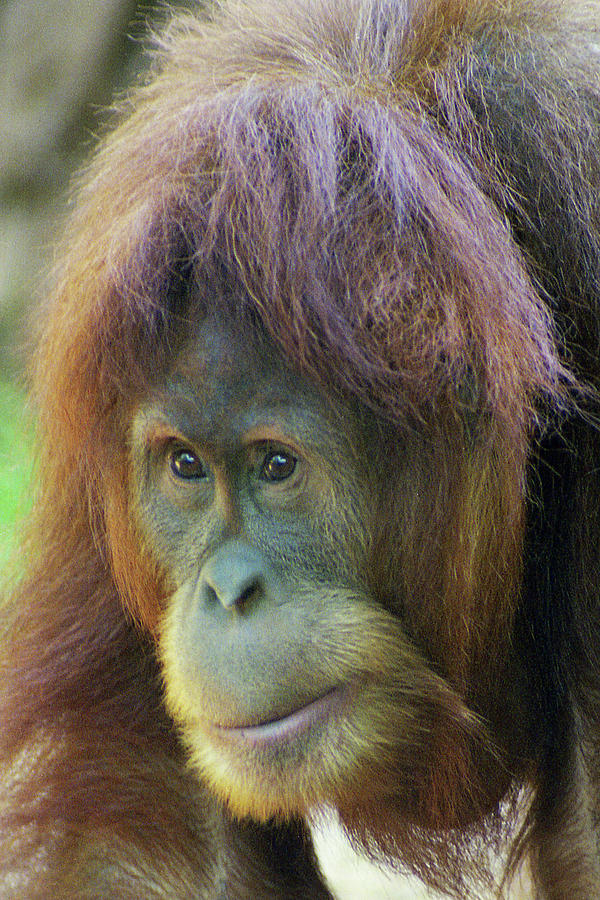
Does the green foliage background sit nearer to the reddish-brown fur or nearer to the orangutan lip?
the reddish-brown fur

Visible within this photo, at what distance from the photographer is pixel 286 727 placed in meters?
2.03

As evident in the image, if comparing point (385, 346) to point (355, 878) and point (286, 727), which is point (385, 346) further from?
point (355, 878)

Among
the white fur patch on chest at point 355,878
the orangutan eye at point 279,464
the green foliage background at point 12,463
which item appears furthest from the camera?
the white fur patch on chest at point 355,878

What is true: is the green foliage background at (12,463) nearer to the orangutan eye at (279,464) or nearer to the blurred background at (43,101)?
the blurred background at (43,101)

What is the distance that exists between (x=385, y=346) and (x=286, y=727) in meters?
0.66

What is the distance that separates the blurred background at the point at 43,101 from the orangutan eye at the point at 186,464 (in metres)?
3.80

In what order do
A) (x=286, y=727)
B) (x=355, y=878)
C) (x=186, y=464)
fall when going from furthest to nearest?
(x=355, y=878)
(x=186, y=464)
(x=286, y=727)

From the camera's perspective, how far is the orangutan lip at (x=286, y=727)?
6.64ft

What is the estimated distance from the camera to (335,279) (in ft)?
6.32

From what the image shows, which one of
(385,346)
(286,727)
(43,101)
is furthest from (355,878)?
(43,101)

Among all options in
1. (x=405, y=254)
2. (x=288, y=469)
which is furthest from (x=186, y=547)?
(x=405, y=254)

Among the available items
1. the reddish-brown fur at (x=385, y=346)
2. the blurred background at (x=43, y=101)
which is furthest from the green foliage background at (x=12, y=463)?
the reddish-brown fur at (x=385, y=346)

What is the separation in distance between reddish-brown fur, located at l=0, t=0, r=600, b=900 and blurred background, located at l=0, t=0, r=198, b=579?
11.2 ft

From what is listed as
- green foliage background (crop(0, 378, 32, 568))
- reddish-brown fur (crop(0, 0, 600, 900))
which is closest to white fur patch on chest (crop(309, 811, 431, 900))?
reddish-brown fur (crop(0, 0, 600, 900))
